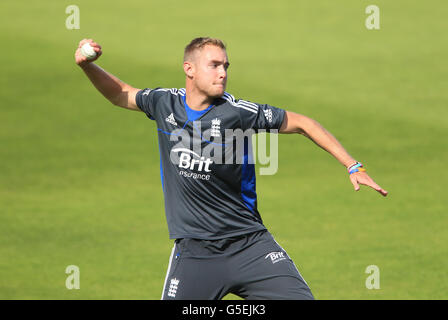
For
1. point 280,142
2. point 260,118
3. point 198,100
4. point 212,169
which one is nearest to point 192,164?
point 212,169

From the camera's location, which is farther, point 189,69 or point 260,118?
point 189,69

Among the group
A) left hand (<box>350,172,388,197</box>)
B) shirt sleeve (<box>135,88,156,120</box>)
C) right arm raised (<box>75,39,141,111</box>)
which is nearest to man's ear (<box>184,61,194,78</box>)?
shirt sleeve (<box>135,88,156,120</box>)

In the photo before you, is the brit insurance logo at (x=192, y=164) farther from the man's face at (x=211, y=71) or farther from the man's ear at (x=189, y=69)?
the man's ear at (x=189, y=69)

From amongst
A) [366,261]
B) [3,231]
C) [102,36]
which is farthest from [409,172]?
[102,36]

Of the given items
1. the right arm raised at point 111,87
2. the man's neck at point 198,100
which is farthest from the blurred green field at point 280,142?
the man's neck at point 198,100

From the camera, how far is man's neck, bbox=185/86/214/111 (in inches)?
300

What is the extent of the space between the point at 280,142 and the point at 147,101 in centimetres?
1141

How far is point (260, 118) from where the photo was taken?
298 inches

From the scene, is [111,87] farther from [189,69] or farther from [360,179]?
[360,179]

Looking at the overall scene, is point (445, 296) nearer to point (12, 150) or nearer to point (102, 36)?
point (12, 150)

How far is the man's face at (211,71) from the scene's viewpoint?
24.6ft

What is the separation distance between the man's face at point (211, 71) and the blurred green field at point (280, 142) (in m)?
4.23

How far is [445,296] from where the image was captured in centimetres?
1073

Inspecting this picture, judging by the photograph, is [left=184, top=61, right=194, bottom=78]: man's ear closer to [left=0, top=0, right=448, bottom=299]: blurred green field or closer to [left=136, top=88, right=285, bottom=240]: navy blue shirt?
[left=136, top=88, right=285, bottom=240]: navy blue shirt
